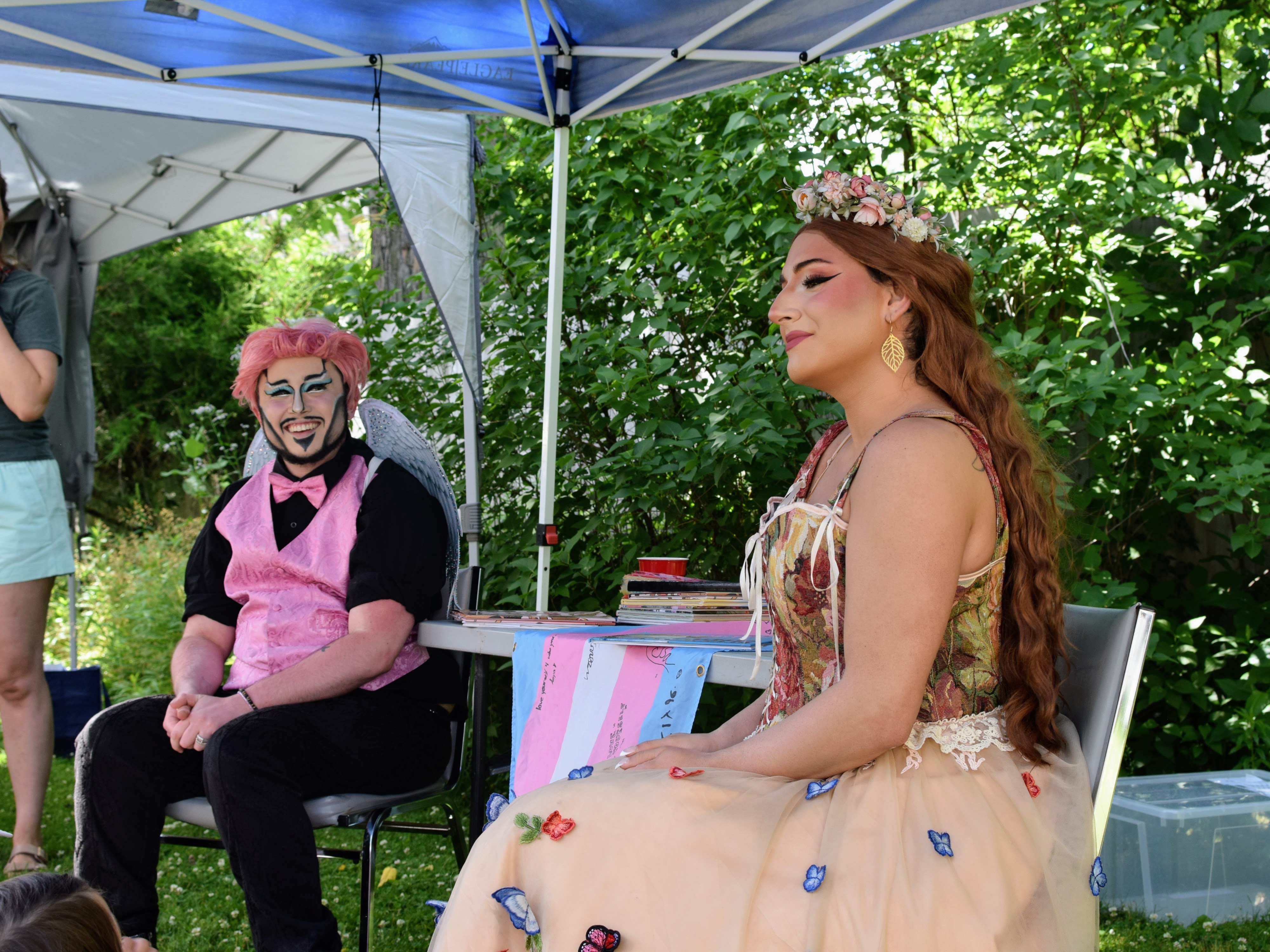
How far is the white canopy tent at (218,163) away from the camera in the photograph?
3428 millimetres

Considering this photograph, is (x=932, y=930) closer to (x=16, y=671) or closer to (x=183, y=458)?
(x=16, y=671)

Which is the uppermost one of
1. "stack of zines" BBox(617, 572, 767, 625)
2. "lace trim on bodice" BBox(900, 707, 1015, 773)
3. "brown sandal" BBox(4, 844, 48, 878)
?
"stack of zines" BBox(617, 572, 767, 625)

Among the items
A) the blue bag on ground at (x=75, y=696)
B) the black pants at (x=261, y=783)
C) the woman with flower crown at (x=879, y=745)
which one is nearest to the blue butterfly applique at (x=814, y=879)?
the woman with flower crown at (x=879, y=745)

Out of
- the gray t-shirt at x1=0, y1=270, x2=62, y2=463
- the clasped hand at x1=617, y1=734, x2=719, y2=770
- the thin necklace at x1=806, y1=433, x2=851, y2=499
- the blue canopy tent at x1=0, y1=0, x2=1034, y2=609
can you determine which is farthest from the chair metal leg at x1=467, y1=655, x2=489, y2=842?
the gray t-shirt at x1=0, y1=270, x2=62, y2=463

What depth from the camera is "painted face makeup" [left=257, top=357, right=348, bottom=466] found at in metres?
2.70

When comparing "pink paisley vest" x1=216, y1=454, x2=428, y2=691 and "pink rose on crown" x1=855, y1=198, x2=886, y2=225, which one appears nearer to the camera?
"pink rose on crown" x1=855, y1=198, x2=886, y2=225

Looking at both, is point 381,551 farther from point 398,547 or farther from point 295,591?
point 295,591

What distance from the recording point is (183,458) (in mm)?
10492

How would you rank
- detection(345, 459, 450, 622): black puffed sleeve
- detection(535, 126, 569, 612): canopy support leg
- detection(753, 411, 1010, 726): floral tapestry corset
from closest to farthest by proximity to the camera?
detection(753, 411, 1010, 726): floral tapestry corset, detection(345, 459, 450, 622): black puffed sleeve, detection(535, 126, 569, 612): canopy support leg

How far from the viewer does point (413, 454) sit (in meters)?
2.81

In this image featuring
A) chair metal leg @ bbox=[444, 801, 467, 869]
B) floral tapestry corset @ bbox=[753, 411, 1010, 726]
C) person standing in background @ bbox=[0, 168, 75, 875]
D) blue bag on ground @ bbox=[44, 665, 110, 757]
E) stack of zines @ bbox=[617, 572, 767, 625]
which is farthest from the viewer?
blue bag on ground @ bbox=[44, 665, 110, 757]

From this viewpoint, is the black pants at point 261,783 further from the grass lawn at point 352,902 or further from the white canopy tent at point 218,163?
the white canopy tent at point 218,163

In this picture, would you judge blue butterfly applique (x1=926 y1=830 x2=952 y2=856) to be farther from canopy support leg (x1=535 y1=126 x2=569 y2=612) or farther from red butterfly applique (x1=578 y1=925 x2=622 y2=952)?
canopy support leg (x1=535 y1=126 x2=569 y2=612)

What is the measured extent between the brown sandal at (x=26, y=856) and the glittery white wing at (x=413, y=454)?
147 cm
